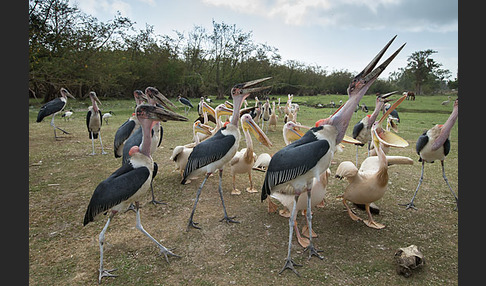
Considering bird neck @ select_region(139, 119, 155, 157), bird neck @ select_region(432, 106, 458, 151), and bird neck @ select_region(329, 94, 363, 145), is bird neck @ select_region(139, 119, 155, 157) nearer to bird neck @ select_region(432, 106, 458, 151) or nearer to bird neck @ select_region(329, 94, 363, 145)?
bird neck @ select_region(329, 94, 363, 145)

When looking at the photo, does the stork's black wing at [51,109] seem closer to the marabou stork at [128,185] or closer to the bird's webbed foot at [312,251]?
the marabou stork at [128,185]

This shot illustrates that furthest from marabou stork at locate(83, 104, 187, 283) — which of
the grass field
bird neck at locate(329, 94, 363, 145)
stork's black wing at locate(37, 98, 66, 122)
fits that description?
stork's black wing at locate(37, 98, 66, 122)

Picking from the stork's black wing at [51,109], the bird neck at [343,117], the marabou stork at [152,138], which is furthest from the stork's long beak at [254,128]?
the stork's black wing at [51,109]

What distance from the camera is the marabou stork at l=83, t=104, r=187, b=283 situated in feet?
9.57

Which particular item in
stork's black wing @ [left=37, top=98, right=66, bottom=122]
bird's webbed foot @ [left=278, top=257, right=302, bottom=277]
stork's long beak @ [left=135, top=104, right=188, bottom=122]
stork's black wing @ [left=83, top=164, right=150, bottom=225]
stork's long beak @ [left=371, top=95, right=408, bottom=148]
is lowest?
bird's webbed foot @ [left=278, top=257, right=302, bottom=277]

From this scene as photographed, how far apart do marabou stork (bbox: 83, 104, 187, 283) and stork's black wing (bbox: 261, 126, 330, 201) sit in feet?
4.18

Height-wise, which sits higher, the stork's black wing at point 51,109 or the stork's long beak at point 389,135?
the stork's black wing at point 51,109

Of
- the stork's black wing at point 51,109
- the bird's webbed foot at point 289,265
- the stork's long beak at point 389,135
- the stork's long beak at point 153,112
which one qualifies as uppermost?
the stork's black wing at point 51,109

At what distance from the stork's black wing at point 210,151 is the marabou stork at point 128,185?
96cm

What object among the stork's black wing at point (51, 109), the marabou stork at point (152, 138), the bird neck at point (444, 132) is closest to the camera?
the bird neck at point (444, 132)

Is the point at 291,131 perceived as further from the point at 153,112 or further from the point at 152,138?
the point at 153,112

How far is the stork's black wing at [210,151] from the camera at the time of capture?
4.02 meters

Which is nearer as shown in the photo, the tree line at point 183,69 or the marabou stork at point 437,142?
the marabou stork at point 437,142

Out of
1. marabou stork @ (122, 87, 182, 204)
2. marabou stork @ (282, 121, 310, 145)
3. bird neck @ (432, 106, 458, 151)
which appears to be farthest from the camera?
marabou stork @ (282, 121, 310, 145)
